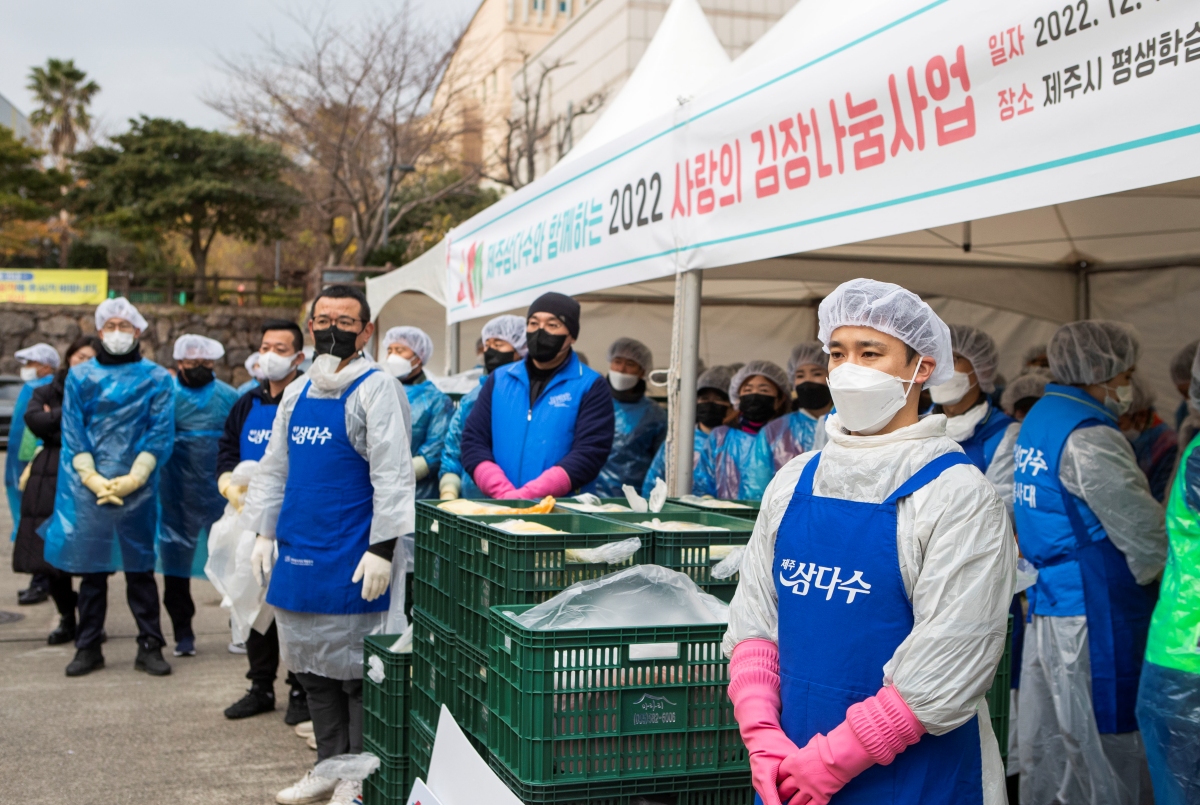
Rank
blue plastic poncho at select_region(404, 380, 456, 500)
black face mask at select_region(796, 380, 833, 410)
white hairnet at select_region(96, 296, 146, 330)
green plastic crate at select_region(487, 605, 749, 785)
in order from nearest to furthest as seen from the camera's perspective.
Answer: green plastic crate at select_region(487, 605, 749, 785), black face mask at select_region(796, 380, 833, 410), blue plastic poncho at select_region(404, 380, 456, 500), white hairnet at select_region(96, 296, 146, 330)

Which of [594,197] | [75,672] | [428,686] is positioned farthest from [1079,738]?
[75,672]

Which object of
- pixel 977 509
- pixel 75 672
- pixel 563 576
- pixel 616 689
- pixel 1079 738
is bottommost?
pixel 75 672

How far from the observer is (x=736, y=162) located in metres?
4.08

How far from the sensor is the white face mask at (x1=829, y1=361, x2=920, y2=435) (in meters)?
2.06

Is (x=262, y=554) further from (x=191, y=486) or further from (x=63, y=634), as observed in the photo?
(x=63, y=634)

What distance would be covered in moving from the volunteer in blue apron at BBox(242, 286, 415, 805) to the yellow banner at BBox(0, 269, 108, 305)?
26967 millimetres

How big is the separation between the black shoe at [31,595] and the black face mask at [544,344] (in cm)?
559

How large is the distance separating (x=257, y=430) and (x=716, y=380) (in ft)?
8.32

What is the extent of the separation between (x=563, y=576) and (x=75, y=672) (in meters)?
4.35

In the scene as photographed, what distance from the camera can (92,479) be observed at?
20.1 ft

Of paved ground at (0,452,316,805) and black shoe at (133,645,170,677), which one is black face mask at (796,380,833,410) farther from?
black shoe at (133,645,170,677)

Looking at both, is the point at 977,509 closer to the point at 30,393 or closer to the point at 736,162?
the point at 736,162

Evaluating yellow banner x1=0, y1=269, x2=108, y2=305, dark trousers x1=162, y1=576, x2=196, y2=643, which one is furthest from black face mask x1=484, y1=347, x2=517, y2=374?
yellow banner x1=0, y1=269, x2=108, y2=305

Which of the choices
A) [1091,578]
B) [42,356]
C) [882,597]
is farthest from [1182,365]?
[42,356]
